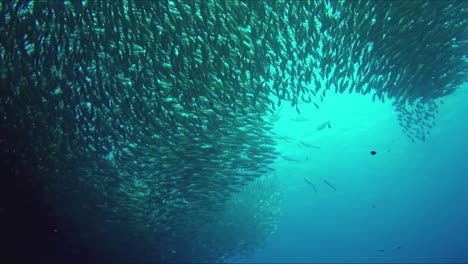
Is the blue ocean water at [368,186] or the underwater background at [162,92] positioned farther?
the blue ocean water at [368,186]

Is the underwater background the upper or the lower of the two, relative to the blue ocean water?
lower

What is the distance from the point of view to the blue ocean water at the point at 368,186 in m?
26.3

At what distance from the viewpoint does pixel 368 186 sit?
46.7 meters

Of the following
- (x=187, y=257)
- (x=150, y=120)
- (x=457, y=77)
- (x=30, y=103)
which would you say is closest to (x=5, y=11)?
(x=30, y=103)

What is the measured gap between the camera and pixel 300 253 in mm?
67062

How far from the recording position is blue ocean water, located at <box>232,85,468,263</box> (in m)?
26.3

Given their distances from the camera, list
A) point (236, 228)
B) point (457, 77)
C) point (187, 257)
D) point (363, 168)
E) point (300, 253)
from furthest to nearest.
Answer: point (300, 253)
point (363, 168)
point (236, 228)
point (187, 257)
point (457, 77)

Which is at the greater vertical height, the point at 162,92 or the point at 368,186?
the point at 368,186

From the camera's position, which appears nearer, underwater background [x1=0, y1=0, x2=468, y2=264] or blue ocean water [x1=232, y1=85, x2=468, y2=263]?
underwater background [x1=0, y1=0, x2=468, y2=264]

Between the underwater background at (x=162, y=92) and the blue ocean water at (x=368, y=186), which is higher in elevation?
the blue ocean water at (x=368, y=186)

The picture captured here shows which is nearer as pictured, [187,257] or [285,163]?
[187,257]

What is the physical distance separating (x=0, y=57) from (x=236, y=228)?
16142 millimetres

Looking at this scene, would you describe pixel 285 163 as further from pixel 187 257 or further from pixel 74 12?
pixel 74 12

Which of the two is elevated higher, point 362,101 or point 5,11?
point 362,101
